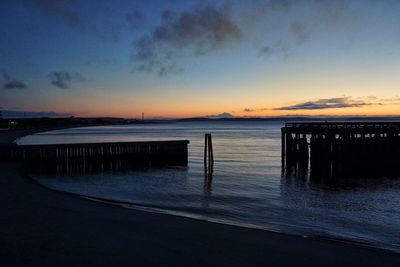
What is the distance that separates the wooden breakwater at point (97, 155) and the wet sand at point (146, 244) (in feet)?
55.6

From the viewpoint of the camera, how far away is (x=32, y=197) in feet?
43.1

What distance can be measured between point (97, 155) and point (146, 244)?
897 inches

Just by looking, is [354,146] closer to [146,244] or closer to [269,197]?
[269,197]

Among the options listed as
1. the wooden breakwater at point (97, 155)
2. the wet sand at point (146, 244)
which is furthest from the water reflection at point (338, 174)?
the wet sand at point (146, 244)

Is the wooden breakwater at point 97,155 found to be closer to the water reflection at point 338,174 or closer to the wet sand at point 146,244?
the water reflection at point 338,174

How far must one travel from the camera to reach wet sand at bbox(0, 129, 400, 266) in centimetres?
685

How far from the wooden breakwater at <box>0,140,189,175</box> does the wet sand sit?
17.0 meters

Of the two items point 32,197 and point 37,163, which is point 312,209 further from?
point 37,163

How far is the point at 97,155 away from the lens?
2959 centimetres

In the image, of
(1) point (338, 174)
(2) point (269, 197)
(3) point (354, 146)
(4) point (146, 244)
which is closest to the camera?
(4) point (146, 244)

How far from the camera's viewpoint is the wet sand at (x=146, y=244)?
6852 mm

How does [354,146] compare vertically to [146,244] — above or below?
below

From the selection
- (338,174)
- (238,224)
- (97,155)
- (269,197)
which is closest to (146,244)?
(238,224)

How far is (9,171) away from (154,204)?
10153 millimetres
